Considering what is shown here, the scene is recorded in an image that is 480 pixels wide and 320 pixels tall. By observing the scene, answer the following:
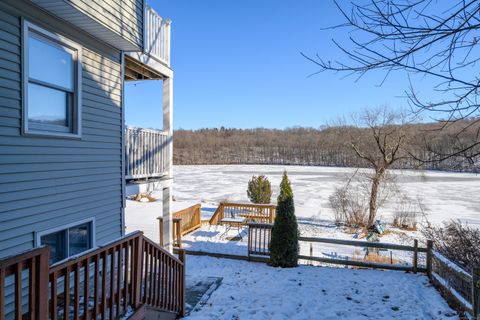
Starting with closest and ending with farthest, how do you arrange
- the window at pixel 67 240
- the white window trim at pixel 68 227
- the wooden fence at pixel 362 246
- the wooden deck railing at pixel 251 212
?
1. the white window trim at pixel 68 227
2. the window at pixel 67 240
3. the wooden fence at pixel 362 246
4. the wooden deck railing at pixel 251 212

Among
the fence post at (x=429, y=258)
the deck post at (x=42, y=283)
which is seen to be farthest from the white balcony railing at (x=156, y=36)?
the fence post at (x=429, y=258)

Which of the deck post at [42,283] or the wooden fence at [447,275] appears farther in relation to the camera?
the wooden fence at [447,275]

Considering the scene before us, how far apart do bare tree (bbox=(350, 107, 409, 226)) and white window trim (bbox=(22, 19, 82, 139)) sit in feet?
52.3

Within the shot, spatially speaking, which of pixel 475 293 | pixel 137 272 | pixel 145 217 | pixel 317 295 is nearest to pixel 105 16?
pixel 137 272

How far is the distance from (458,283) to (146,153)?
255 inches

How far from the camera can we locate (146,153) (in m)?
6.88

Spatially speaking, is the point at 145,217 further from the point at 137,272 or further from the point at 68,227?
the point at 137,272

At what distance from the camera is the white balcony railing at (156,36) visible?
644cm

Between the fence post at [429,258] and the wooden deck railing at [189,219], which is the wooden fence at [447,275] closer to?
the fence post at [429,258]

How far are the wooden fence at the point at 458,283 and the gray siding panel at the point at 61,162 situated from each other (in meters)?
5.75

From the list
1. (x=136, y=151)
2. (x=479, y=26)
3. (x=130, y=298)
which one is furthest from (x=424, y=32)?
(x=136, y=151)

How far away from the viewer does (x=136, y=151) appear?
21.2 ft

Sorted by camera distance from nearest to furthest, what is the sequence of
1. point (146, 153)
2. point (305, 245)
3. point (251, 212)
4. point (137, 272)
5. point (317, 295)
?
point (137, 272) < point (317, 295) < point (146, 153) < point (305, 245) < point (251, 212)

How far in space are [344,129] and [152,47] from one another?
17.0 meters
